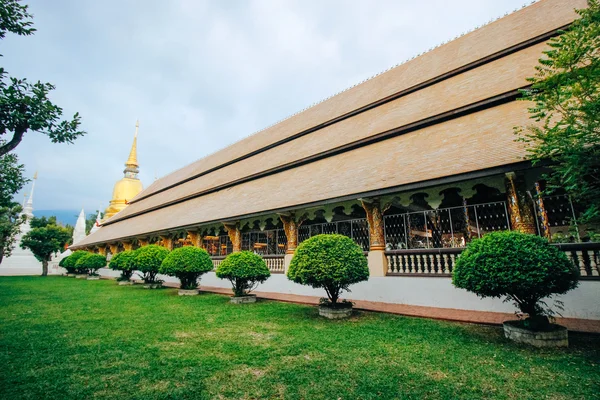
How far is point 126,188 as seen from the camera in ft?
136

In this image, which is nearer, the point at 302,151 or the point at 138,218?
the point at 302,151

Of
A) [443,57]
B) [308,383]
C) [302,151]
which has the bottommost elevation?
[308,383]

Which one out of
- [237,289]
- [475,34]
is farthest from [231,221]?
[475,34]

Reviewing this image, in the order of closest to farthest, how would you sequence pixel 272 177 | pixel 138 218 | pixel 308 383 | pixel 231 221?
pixel 308 383 → pixel 231 221 → pixel 272 177 → pixel 138 218

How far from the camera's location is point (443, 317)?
667 cm

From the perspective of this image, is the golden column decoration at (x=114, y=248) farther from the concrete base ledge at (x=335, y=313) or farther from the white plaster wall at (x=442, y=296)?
the concrete base ledge at (x=335, y=313)

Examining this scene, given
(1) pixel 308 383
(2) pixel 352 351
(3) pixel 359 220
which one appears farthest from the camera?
(3) pixel 359 220

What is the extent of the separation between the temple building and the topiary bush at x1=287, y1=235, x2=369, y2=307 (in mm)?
1854

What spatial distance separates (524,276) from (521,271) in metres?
0.11

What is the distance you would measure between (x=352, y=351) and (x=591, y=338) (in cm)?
397

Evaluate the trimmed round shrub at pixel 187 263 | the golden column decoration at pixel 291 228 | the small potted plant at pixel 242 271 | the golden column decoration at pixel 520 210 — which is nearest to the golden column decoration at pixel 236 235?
the trimmed round shrub at pixel 187 263

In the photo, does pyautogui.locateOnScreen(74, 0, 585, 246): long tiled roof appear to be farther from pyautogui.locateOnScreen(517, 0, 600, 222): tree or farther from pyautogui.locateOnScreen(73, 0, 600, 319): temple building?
pyautogui.locateOnScreen(517, 0, 600, 222): tree

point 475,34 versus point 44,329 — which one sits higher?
point 475,34

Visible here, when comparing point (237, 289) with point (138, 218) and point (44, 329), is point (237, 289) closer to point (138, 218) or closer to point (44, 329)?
point (44, 329)
